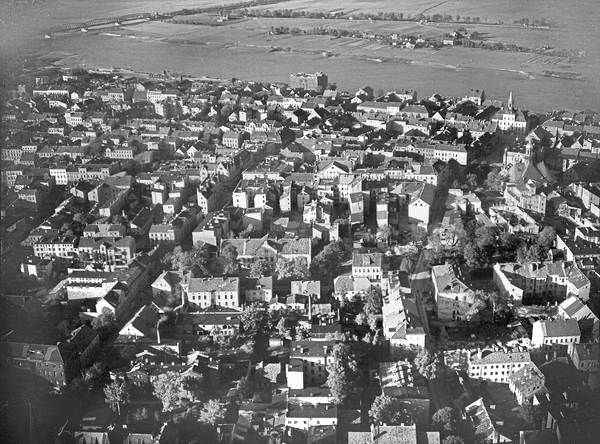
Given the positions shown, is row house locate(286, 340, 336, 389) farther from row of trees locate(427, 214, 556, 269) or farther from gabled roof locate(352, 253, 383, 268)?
row of trees locate(427, 214, 556, 269)

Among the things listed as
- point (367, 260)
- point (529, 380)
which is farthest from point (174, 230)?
point (529, 380)

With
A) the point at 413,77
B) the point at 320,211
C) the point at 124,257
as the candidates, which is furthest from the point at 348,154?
the point at 413,77

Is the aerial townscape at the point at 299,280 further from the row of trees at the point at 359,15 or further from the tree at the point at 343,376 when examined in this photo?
the row of trees at the point at 359,15

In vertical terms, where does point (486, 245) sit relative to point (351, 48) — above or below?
below

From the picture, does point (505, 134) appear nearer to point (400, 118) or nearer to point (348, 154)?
point (400, 118)

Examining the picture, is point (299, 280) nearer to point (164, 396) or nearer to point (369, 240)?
point (369, 240)

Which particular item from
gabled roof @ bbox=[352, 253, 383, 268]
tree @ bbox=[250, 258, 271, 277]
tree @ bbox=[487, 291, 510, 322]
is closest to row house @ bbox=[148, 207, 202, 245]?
tree @ bbox=[250, 258, 271, 277]
